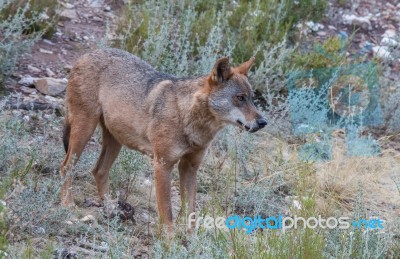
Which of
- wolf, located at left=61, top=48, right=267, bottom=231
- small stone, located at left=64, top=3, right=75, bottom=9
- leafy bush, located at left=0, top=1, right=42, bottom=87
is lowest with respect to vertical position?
small stone, located at left=64, top=3, right=75, bottom=9

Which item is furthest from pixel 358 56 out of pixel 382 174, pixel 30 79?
pixel 30 79

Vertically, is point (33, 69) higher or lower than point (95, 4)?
lower

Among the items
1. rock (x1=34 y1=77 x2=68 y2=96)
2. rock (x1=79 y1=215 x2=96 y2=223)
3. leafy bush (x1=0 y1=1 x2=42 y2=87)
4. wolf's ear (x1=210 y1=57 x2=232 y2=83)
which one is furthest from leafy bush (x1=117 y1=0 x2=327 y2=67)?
rock (x1=79 y1=215 x2=96 y2=223)

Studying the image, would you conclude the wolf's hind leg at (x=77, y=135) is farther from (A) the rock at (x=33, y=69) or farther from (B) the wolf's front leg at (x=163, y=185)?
(A) the rock at (x=33, y=69)

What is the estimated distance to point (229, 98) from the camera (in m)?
6.12

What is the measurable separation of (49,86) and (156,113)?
8.97 ft

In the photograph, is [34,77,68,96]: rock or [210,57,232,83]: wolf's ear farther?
[34,77,68,96]: rock

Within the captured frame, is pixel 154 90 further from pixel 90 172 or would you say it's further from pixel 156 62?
pixel 156 62

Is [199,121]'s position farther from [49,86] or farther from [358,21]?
[358,21]

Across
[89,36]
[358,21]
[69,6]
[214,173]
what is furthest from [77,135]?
[358,21]

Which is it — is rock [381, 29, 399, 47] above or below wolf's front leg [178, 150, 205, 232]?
below

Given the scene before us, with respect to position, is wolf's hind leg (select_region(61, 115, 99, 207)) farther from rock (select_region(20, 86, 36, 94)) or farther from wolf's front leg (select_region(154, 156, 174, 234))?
rock (select_region(20, 86, 36, 94))

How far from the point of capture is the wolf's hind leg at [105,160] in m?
6.90

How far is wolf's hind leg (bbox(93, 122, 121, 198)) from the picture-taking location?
6.90 m
